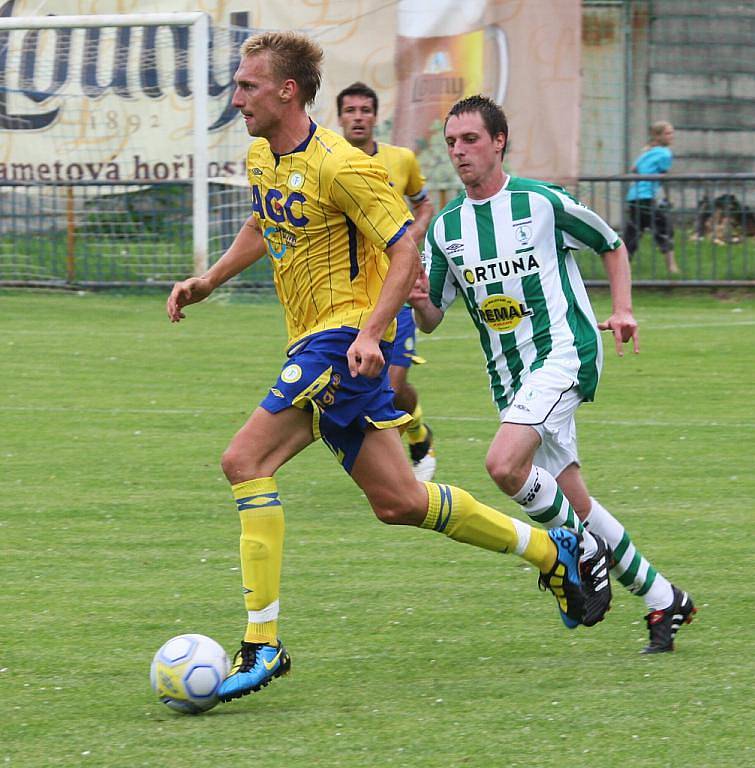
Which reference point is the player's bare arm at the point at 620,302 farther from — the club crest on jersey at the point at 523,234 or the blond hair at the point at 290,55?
the blond hair at the point at 290,55

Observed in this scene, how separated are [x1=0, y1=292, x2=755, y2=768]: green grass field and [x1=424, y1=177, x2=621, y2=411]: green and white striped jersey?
0.89 meters

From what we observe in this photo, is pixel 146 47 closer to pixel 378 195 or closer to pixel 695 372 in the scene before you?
pixel 695 372

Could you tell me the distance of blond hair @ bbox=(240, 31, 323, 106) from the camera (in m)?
4.96

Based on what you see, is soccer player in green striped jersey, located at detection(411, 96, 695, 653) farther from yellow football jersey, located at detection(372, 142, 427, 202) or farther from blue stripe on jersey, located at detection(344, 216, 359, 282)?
yellow football jersey, located at detection(372, 142, 427, 202)

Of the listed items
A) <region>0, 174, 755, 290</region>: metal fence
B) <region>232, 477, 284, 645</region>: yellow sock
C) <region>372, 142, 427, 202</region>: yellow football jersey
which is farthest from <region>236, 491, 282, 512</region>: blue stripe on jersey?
<region>0, 174, 755, 290</region>: metal fence

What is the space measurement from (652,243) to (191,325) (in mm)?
5357

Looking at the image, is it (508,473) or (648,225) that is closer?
(508,473)

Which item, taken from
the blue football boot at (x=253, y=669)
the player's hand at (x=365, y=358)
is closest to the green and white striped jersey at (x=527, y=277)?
the player's hand at (x=365, y=358)

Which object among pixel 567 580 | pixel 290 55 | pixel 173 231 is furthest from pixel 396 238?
pixel 173 231

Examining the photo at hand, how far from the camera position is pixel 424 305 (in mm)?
5777

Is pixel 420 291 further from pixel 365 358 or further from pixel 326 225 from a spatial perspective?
pixel 365 358

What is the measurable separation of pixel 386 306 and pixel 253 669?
1.12 meters

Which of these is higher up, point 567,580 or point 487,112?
point 487,112

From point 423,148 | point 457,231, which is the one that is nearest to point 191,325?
point 423,148
